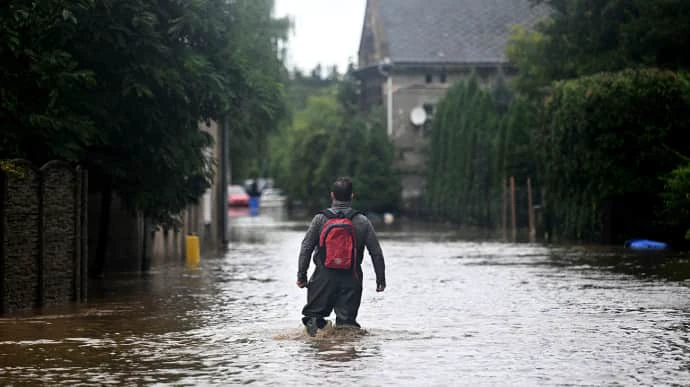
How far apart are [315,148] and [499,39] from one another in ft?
43.9

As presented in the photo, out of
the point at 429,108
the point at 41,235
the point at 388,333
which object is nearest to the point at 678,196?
the point at 41,235

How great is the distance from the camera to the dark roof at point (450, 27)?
86625mm

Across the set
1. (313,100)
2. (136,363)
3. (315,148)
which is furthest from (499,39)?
(136,363)

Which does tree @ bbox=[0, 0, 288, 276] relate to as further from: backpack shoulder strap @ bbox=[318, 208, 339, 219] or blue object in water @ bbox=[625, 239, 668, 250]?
blue object in water @ bbox=[625, 239, 668, 250]

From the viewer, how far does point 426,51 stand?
8662 cm

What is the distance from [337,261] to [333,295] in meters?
0.37

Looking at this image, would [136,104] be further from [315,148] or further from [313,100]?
[313,100]

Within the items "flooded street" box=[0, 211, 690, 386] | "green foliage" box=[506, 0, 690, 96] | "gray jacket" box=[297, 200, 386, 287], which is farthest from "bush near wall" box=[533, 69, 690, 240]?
"gray jacket" box=[297, 200, 386, 287]

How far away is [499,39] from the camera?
8800 centimetres

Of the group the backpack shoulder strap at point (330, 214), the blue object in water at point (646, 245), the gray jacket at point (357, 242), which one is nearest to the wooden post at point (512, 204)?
the blue object in water at point (646, 245)

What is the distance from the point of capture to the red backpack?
15.7 meters

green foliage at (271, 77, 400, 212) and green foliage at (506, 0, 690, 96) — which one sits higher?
green foliage at (506, 0, 690, 96)

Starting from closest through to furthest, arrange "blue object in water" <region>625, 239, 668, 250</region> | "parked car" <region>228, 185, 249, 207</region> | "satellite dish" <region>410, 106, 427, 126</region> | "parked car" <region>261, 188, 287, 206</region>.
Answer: "blue object in water" <region>625, 239, 668, 250</region> < "satellite dish" <region>410, 106, 427, 126</region> < "parked car" <region>228, 185, 249, 207</region> < "parked car" <region>261, 188, 287, 206</region>

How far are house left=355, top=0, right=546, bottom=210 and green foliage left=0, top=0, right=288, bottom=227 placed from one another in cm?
5697
